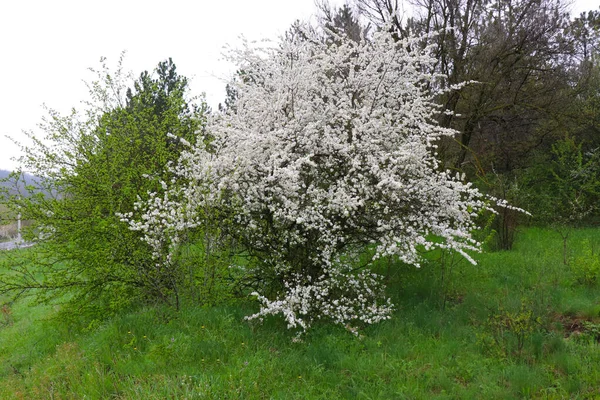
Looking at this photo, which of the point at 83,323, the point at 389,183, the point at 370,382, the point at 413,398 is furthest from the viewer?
the point at 83,323

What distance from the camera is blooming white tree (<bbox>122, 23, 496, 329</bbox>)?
5.75 m

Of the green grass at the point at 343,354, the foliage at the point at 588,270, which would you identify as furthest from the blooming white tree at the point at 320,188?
the foliage at the point at 588,270

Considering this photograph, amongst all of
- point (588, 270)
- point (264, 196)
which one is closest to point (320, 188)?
point (264, 196)

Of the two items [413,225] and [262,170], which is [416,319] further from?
[262,170]

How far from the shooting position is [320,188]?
6172 mm

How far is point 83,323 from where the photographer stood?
6.70 m

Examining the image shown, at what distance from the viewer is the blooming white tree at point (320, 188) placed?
18.9 feet

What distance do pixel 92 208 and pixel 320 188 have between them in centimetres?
353

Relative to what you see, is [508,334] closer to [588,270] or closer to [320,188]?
[588,270]

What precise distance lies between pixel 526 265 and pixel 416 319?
3324 millimetres


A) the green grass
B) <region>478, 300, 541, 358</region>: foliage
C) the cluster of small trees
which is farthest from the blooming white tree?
<region>478, 300, 541, 358</region>: foliage

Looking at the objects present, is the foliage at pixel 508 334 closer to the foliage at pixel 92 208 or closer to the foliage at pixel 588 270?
the foliage at pixel 588 270

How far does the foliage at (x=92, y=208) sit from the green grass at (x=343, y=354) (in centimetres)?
54

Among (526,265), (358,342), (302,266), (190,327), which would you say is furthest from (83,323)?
(526,265)
